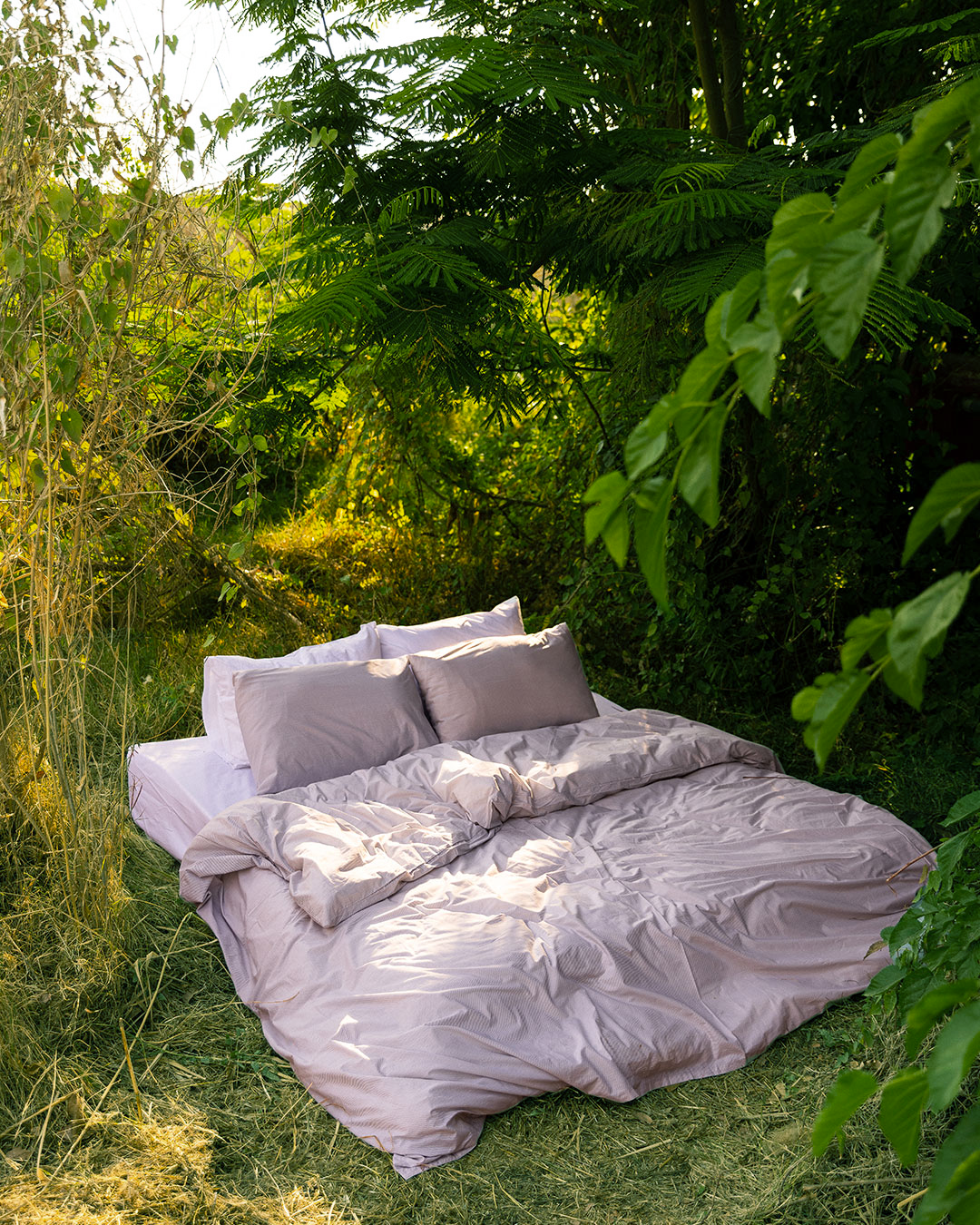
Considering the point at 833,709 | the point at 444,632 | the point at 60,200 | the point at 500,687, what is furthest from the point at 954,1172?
the point at 444,632

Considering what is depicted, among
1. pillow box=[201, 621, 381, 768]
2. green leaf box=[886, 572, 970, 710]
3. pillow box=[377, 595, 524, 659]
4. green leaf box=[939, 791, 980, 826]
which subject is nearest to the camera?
green leaf box=[886, 572, 970, 710]

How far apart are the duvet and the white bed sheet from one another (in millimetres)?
311

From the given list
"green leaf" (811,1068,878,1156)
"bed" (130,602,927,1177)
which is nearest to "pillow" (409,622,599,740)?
"bed" (130,602,927,1177)

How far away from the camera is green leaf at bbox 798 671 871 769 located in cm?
52

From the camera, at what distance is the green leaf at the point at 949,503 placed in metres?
0.49

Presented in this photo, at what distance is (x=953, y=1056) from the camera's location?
551 millimetres

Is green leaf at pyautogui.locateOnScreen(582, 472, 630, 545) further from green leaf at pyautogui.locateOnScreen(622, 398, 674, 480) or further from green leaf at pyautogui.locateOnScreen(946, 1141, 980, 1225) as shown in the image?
green leaf at pyautogui.locateOnScreen(946, 1141, 980, 1225)

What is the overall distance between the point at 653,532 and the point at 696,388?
8cm

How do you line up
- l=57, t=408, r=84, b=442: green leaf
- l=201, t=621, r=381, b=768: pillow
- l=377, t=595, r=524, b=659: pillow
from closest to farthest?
l=57, t=408, r=84, b=442: green leaf
l=201, t=621, r=381, b=768: pillow
l=377, t=595, r=524, b=659: pillow

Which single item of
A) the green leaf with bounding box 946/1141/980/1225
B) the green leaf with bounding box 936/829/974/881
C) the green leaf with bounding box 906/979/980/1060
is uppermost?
the green leaf with bounding box 906/979/980/1060

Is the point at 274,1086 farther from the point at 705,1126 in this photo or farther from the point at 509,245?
the point at 509,245

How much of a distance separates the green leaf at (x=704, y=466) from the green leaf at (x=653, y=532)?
0.05ft

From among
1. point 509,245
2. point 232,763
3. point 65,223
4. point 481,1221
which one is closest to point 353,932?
point 481,1221

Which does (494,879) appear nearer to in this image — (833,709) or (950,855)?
(950,855)
